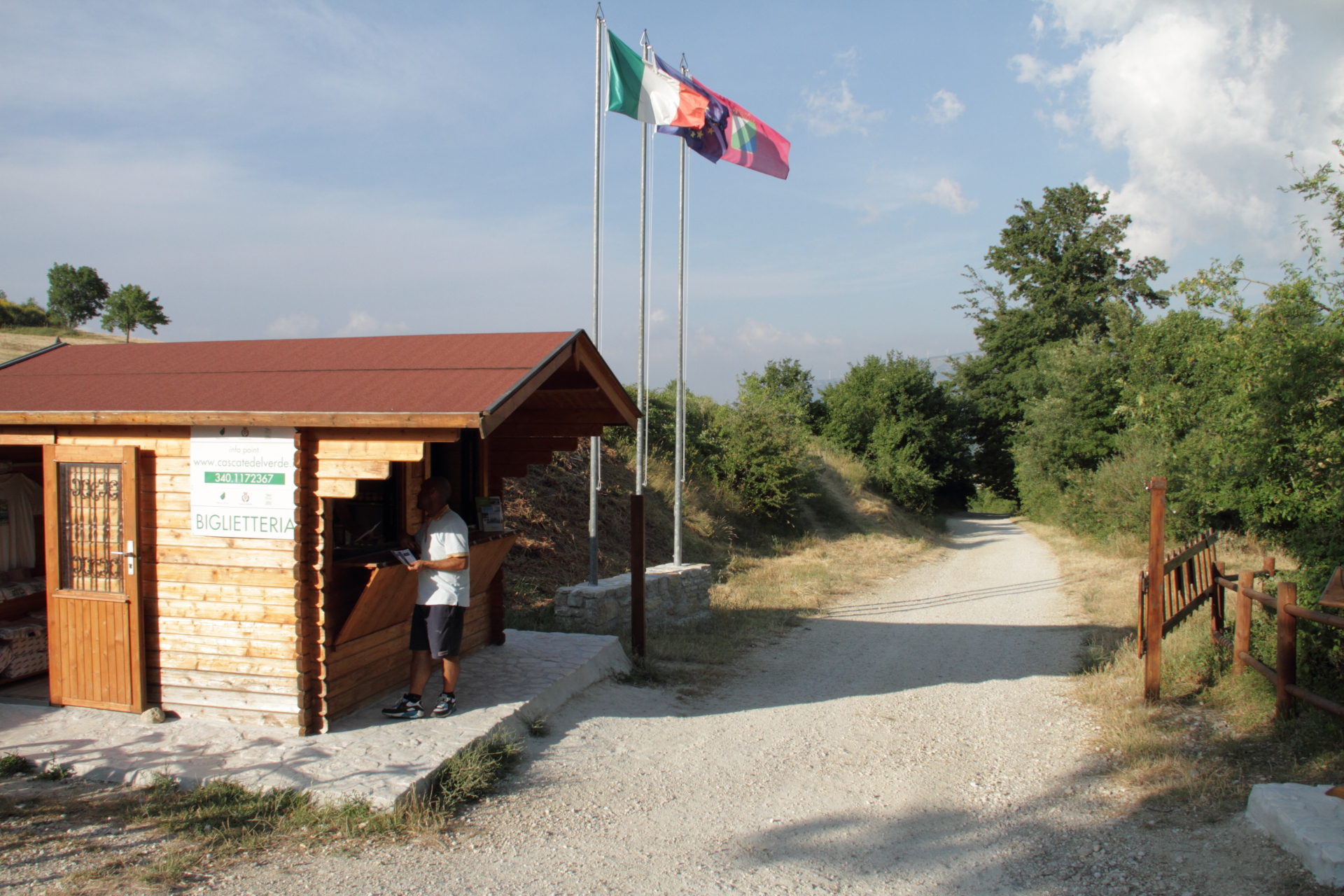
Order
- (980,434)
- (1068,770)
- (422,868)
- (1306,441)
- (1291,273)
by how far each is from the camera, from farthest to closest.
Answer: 1. (980,434)
2. (1291,273)
3. (1306,441)
4. (1068,770)
5. (422,868)

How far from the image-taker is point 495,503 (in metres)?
8.23

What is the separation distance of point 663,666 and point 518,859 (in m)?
4.73

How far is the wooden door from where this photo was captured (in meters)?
6.07

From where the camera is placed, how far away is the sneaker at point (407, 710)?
20.6 feet

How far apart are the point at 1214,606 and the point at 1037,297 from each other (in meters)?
Result: 41.0

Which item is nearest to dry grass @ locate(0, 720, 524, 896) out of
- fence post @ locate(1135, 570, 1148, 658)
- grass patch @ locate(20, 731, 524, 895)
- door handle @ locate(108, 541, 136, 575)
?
grass patch @ locate(20, 731, 524, 895)

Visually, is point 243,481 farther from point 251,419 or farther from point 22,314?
point 22,314

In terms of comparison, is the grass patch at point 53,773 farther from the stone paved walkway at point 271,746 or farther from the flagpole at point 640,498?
the flagpole at point 640,498

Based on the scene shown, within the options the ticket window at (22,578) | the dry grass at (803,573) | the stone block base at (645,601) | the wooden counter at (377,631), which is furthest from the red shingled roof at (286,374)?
the stone block base at (645,601)

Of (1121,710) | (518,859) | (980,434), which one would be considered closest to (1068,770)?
(1121,710)

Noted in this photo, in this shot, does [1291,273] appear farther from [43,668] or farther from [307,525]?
[43,668]

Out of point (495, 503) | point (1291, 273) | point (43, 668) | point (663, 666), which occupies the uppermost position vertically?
point (1291, 273)

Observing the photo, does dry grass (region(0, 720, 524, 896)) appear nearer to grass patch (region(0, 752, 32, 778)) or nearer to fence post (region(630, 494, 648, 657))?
grass patch (region(0, 752, 32, 778))

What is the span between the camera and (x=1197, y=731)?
266 inches
